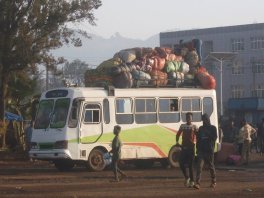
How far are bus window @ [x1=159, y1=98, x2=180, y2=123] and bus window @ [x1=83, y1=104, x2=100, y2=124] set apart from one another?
8.66 ft

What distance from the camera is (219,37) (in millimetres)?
92438

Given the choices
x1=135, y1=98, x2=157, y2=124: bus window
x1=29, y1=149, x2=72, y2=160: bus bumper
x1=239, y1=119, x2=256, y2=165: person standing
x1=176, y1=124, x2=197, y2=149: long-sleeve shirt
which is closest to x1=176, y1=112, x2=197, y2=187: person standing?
x1=176, y1=124, x2=197, y2=149: long-sleeve shirt

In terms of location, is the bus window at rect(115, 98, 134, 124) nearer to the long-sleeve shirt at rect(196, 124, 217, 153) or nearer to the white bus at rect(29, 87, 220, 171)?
the white bus at rect(29, 87, 220, 171)

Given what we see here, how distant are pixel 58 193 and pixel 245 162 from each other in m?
13.0

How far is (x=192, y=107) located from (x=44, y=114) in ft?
18.0

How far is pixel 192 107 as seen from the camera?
88.4 ft

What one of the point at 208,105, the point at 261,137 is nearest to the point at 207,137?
the point at 208,105

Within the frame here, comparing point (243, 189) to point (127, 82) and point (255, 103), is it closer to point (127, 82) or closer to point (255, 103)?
point (127, 82)

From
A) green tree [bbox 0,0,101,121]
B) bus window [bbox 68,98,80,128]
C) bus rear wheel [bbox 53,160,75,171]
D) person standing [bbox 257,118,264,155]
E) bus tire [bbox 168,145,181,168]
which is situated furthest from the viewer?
person standing [bbox 257,118,264,155]

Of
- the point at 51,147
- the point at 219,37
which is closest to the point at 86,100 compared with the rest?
the point at 51,147

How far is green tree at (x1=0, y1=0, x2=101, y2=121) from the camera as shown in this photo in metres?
32.7

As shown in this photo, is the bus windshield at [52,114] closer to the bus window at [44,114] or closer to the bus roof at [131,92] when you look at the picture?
the bus window at [44,114]

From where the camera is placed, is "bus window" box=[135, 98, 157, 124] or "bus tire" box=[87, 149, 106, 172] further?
"bus window" box=[135, 98, 157, 124]

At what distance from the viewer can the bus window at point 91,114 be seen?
80.2 ft
